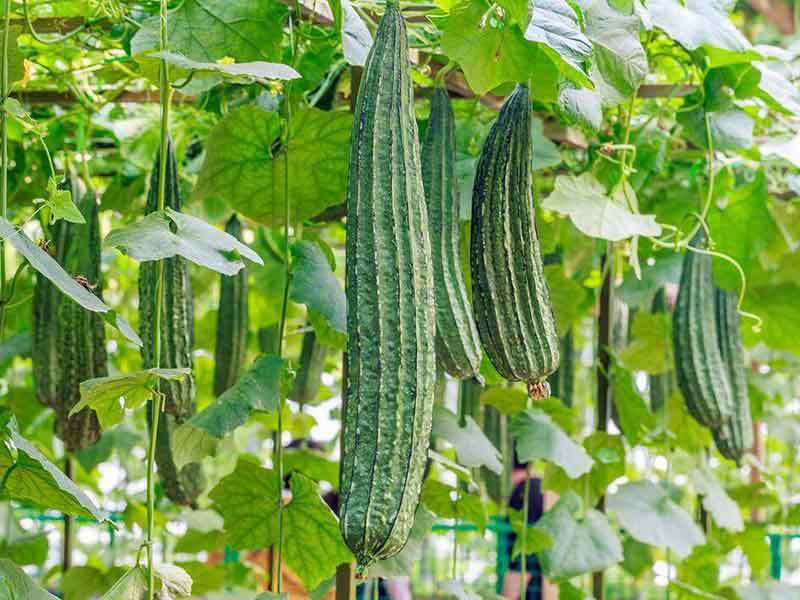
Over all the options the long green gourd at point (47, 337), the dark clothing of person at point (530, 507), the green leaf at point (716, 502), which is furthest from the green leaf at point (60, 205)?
the dark clothing of person at point (530, 507)

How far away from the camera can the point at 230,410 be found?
1.78 meters

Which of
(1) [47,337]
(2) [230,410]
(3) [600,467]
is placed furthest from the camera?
(3) [600,467]

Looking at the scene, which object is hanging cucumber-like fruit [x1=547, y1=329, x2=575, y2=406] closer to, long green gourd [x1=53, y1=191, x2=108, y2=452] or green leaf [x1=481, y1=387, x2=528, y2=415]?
green leaf [x1=481, y1=387, x2=528, y2=415]

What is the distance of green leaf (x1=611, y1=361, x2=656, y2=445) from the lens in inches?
117

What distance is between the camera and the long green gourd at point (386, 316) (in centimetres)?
146

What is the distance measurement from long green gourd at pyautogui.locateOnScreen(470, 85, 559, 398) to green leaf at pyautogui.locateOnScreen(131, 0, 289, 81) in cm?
36

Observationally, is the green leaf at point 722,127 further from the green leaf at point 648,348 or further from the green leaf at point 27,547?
the green leaf at point 27,547

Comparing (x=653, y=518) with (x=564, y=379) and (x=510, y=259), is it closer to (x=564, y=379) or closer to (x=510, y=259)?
(x=564, y=379)

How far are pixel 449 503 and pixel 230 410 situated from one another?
0.76m

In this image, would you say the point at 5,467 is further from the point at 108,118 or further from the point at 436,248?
the point at 108,118

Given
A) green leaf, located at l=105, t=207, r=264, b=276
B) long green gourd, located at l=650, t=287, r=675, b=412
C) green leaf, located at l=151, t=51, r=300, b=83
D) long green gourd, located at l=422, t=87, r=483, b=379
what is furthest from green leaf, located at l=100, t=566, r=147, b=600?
long green gourd, located at l=650, t=287, r=675, b=412

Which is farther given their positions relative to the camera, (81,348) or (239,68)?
(81,348)

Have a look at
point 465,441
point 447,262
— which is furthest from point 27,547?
point 447,262

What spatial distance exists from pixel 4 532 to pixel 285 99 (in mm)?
1680
